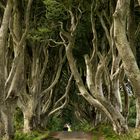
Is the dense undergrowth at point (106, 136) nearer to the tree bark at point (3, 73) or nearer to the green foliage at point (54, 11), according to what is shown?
the tree bark at point (3, 73)

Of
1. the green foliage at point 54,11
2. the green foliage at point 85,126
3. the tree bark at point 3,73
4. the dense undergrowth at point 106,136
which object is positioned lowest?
the green foliage at point 85,126

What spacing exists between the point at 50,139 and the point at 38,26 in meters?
6.11

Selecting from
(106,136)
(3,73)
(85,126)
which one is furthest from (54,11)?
(85,126)

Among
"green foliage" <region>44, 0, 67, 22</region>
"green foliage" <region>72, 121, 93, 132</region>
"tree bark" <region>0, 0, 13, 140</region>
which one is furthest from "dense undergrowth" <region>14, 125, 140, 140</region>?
"green foliage" <region>44, 0, 67, 22</region>

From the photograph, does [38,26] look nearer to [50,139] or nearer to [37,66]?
[37,66]

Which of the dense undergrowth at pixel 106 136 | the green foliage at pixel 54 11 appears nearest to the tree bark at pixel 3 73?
the green foliage at pixel 54 11

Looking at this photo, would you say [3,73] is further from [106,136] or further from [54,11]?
[106,136]

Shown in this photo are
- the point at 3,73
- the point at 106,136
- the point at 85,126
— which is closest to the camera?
the point at 3,73

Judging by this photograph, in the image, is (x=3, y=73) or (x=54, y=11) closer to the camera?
(x=3, y=73)

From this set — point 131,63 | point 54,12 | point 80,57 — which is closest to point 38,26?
point 54,12

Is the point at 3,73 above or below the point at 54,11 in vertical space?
below

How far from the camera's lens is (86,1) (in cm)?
1977

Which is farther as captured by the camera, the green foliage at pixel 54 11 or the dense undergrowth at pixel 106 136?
the green foliage at pixel 54 11

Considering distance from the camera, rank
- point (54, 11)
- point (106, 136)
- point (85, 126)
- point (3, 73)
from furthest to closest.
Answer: point (85, 126)
point (106, 136)
point (54, 11)
point (3, 73)
